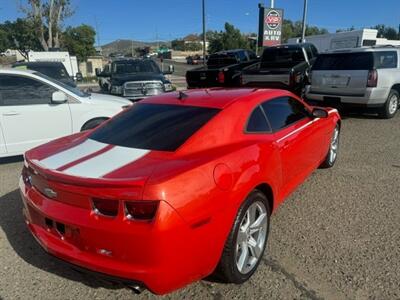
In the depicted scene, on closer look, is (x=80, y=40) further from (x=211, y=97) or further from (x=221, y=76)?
(x=211, y=97)

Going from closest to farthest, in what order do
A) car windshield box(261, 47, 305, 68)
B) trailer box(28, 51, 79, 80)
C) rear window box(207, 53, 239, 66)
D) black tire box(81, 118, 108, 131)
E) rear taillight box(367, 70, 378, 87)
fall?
1. black tire box(81, 118, 108, 131)
2. rear taillight box(367, 70, 378, 87)
3. car windshield box(261, 47, 305, 68)
4. rear window box(207, 53, 239, 66)
5. trailer box(28, 51, 79, 80)

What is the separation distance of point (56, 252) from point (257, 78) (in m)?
8.97

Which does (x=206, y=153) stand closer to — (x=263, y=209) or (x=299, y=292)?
(x=263, y=209)

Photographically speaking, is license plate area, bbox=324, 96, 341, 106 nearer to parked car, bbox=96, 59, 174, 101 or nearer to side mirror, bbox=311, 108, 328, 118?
parked car, bbox=96, 59, 174, 101

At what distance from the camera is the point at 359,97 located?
8594 millimetres

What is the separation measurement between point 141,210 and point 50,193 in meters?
0.77

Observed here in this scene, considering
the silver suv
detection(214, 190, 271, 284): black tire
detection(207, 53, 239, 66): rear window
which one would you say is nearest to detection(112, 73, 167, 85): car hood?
detection(207, 53, 239, 66): rear window

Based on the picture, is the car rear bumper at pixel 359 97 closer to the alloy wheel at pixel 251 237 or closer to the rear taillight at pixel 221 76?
the rear taillight at pixel 221 76

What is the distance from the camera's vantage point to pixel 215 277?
9.15 ft

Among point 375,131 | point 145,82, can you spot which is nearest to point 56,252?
point 375,131

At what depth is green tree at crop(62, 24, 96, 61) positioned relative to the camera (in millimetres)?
51938

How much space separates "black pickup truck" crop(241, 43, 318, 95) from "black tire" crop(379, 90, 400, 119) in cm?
221

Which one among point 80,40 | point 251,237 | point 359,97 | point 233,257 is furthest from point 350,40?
point 80,40

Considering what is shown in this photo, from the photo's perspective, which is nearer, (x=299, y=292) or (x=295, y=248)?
(x=299, y=292)
